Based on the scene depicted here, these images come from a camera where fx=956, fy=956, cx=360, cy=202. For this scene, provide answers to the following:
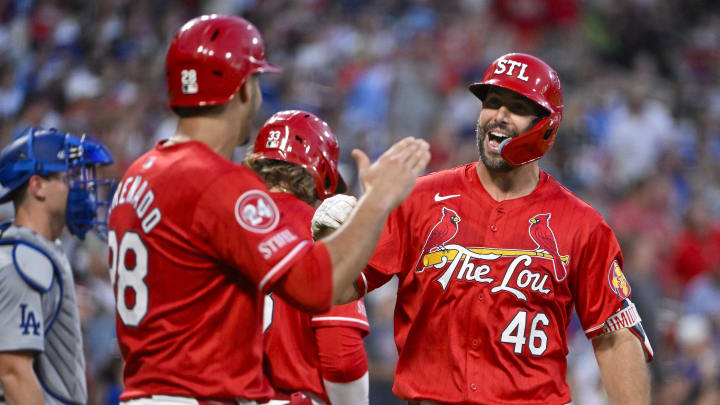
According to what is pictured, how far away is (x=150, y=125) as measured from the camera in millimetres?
11516

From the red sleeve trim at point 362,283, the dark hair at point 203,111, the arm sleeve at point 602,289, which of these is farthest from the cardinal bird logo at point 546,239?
the dark hair at point 203,111

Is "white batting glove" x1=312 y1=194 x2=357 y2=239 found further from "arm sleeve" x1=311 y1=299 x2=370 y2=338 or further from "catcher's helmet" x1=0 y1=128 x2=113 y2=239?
"catcher's helmet" x1=0 y1=128 x2=113 y2=239

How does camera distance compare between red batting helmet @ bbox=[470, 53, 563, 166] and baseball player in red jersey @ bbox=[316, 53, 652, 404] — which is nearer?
baseball player in red jersey @ bbox=[316, 53, 652, 404]

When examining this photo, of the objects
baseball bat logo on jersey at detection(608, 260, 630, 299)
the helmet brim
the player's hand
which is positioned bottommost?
baseball bat logo on jersey at detection(608, 260, 630, 299)

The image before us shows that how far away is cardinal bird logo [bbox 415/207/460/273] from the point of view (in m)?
4.29

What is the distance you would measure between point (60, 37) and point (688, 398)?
8.47 meters

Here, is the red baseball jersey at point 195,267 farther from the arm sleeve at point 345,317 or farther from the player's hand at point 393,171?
the arm sleeve at point 345,317

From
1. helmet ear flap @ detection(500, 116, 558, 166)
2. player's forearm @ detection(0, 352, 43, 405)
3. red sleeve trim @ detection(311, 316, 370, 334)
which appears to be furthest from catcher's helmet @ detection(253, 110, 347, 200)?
player's forearm @ detection(0, 352, 43, 405)

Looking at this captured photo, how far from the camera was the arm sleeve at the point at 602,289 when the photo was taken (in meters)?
4.25

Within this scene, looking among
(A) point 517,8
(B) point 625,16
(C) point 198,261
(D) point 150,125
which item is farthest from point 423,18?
(C) point 198,261

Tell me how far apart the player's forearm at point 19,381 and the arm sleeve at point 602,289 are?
2457 mm

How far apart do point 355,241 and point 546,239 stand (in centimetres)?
139

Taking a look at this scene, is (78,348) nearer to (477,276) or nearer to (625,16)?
(477,276)

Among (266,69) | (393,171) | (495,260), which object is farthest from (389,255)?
(266,69)
